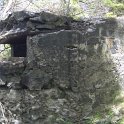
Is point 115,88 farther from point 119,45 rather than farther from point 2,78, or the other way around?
point 2,78

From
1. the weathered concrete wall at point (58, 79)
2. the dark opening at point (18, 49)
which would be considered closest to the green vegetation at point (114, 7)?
the weathered concrete wall at point (58, 79)

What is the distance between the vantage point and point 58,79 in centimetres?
765

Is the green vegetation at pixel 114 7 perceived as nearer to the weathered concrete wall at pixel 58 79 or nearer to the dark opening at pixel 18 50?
the weathered concrete wall at pixel 58 79

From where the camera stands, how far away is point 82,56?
7.75 metres

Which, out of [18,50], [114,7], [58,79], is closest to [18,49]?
[18,50]

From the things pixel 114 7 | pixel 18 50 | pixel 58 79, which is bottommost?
pixel 58 79

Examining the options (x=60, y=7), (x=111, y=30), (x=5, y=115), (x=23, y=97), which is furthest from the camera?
(x=60, y=7)

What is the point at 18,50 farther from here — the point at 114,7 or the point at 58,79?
the point at 114,7

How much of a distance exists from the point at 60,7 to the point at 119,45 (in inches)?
58.1

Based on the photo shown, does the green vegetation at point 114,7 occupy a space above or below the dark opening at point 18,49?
above

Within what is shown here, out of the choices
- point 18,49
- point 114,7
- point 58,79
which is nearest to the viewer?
point 58,79

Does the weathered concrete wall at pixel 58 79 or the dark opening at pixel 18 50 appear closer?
the weathered concrete wall at pixel 58 79

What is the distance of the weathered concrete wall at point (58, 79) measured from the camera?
755cm

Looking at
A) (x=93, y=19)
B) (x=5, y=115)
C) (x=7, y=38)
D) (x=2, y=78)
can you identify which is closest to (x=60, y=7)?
(x=93, y=19)
